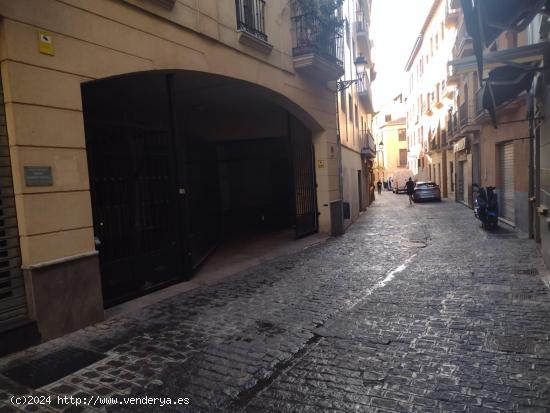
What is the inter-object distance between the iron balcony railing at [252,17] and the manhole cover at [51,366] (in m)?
6.71

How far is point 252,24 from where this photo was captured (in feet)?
29.8

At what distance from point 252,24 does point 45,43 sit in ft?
18.0

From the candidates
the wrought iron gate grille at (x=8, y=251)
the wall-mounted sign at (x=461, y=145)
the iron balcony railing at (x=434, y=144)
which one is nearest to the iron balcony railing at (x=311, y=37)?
the wrought iron gate grille at (x=8, y=251)

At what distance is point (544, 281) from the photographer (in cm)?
634

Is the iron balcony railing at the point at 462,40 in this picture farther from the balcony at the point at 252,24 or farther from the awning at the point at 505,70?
the awning at the point at 505,70

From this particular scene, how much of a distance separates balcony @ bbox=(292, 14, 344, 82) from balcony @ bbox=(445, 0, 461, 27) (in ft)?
42.4

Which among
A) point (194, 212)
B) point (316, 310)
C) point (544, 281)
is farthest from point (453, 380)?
point (194, 212)

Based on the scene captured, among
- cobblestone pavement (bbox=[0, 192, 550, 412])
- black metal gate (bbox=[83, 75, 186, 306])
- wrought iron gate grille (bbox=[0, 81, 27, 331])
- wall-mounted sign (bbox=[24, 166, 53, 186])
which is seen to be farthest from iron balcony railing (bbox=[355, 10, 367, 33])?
wrought iron gate grille (bbox=[0, 81, 27, 331])

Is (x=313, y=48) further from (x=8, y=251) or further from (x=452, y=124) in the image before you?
(x=452, y=124)

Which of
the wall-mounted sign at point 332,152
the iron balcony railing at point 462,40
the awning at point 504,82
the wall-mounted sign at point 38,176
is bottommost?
the wall-mounted sign at point 38,176

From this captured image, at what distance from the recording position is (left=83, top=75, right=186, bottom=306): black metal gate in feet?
19.6

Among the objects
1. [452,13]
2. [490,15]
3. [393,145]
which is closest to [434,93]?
[452,13]

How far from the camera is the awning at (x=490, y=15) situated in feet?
13.8

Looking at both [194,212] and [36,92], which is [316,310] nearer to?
[36,92]
